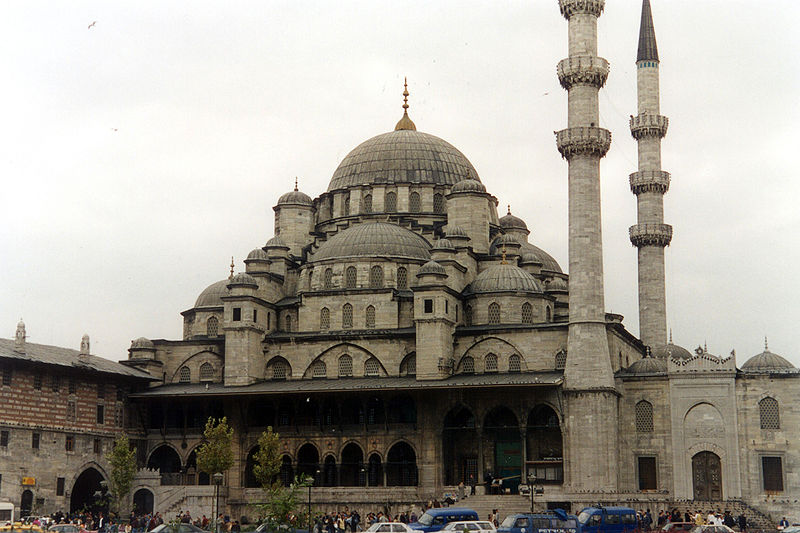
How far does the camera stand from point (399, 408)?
152ft

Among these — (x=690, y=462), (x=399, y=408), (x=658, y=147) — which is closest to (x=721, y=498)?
(x=690, y=462)

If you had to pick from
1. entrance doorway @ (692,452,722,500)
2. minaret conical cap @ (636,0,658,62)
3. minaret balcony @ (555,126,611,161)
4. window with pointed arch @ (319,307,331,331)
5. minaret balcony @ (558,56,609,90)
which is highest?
minaret conical cap @ (636,0,658,62)

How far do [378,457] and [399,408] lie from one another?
2209 mm

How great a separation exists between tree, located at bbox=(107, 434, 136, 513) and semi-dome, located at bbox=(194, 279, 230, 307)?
1242 centimetres

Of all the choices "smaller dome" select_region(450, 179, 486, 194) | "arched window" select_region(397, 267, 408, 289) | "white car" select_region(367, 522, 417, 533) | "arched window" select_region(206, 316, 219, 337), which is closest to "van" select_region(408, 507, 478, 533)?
"white car" select_region(367, 522, 417, 533)

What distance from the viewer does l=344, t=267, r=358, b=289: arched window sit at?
1966 inches

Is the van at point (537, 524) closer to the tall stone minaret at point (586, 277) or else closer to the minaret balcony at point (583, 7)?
the tall stone minaret at point (586, 277)

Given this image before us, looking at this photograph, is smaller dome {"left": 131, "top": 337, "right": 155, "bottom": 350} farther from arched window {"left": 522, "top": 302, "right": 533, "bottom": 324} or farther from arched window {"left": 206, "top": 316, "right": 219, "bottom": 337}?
arched window {"left": 522, "top": 302, "right": 533, "bottom": 324}

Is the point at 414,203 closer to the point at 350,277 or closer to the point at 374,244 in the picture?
the point at 374,244

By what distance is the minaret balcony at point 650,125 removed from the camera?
175ft

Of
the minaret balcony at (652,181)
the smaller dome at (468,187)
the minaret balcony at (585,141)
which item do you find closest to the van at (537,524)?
the minaret balcony at (585,141)

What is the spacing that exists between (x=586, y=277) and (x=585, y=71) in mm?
8491

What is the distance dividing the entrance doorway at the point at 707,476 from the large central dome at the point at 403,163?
21.4 meters

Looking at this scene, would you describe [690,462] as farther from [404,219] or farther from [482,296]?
[404,219]
